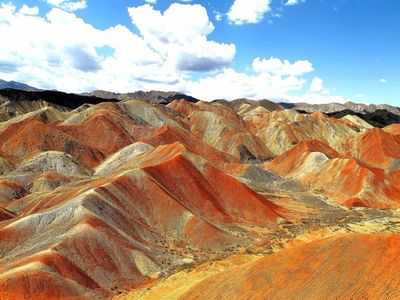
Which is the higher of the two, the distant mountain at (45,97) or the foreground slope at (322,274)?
the distant mountain at (45,97)

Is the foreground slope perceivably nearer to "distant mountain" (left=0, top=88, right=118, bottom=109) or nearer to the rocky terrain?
the rocky terrain

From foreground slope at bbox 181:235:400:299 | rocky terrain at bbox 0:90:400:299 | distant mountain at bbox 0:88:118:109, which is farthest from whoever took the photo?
distant mountain at bbox 0:88:118:109

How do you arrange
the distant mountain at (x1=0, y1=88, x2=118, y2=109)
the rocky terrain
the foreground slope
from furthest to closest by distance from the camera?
the distant mountain at (x1=0, y1=88, x2=118, y2=109), the rocky terrain, the foreground slope

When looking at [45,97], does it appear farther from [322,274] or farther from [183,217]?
[322,274]

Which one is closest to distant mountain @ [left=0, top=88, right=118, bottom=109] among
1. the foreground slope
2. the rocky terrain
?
the rocky terrain

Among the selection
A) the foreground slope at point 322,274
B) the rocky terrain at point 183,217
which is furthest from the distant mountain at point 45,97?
the foreground slope at point 322,274

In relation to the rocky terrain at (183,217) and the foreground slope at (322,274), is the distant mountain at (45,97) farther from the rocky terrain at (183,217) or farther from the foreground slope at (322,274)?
the foreground slope at (322,274)

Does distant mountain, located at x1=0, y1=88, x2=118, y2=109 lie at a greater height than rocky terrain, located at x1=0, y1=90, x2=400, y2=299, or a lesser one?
greater

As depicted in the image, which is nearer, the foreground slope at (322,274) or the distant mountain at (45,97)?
the foreground slope at (322,274)

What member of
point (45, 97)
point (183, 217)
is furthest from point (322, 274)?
point (45, 97)
